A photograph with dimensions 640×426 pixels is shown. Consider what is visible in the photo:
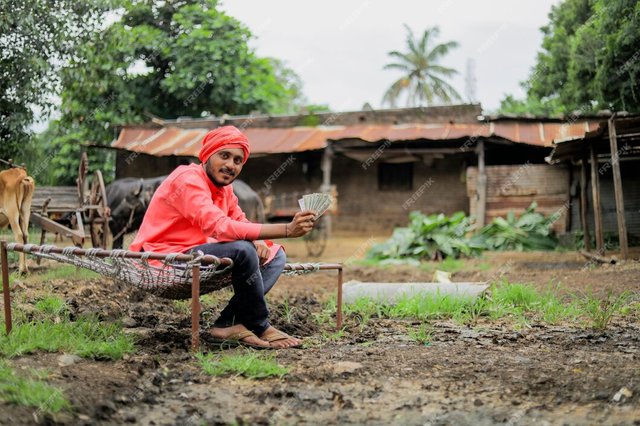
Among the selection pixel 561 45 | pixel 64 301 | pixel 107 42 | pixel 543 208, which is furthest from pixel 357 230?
pixel 64 301

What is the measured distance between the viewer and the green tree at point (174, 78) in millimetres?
20250

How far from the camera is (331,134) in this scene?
1678cm

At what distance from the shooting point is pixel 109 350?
135 inches

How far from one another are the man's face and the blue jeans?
1.40 ft

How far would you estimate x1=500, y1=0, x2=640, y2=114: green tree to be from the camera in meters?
9.71

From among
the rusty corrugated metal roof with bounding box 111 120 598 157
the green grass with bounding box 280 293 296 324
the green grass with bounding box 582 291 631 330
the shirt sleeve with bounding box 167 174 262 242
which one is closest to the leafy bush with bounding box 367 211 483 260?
the rusty corrugated metal roof with bounding box 111 120 598 157

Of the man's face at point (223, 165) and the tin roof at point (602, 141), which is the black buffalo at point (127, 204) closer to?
the tin roof at point (602, 141)

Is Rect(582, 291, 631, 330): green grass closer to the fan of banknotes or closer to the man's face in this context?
the fan of banknotes

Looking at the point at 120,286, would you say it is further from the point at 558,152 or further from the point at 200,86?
the point at 200,86

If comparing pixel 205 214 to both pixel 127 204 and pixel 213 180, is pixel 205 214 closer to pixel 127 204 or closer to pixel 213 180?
pixel 213 180

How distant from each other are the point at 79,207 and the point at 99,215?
0.65 metres

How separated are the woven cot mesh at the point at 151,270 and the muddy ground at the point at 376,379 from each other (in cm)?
35

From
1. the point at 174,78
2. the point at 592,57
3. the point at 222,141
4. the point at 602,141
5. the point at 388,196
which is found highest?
the point at 174,78

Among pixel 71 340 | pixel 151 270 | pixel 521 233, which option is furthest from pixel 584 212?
pixel 71 340
